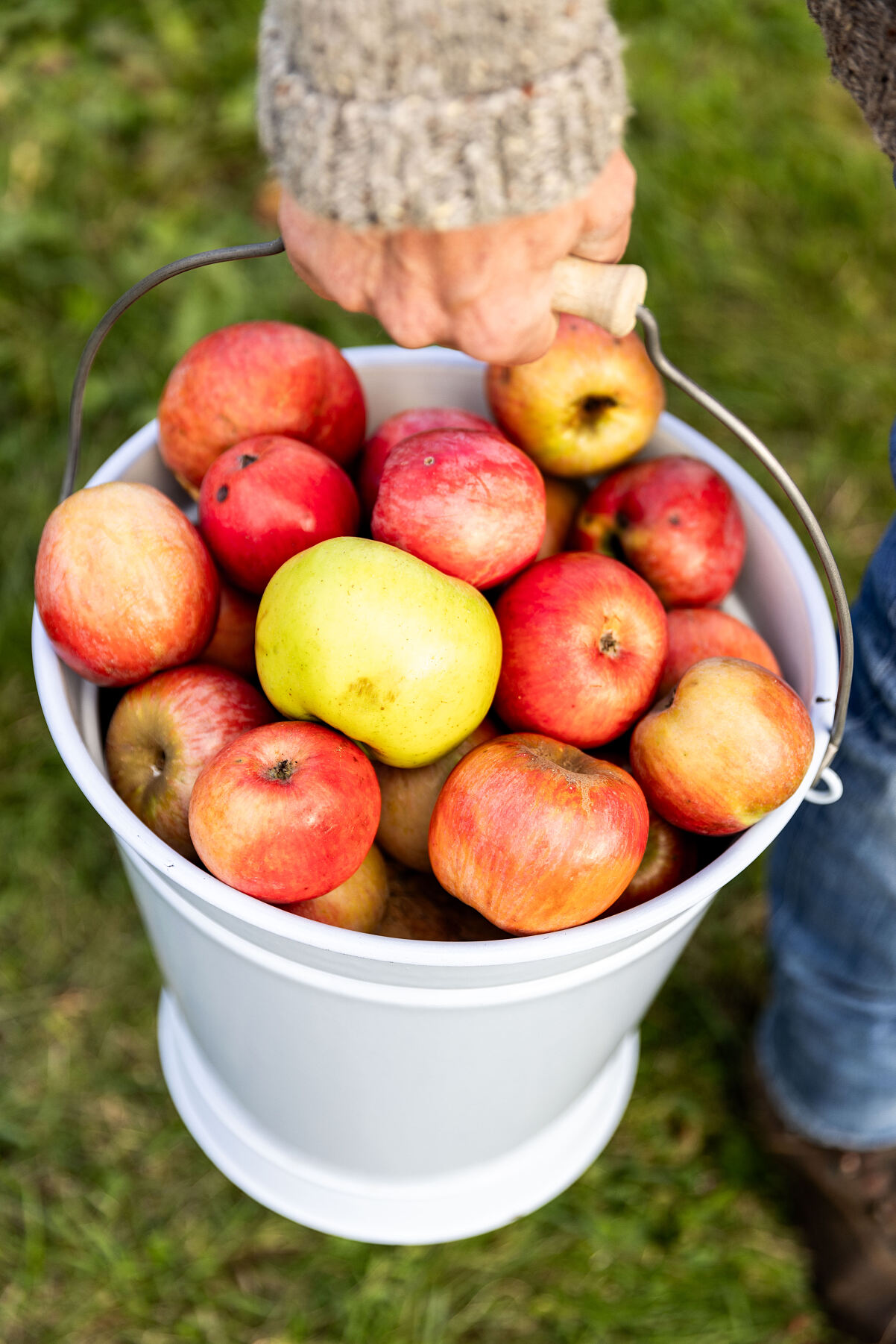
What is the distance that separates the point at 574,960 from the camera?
3.51ft

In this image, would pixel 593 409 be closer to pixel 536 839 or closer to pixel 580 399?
pixel 580 399

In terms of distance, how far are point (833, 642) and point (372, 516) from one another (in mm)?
556

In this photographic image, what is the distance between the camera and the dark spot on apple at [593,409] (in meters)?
1.41

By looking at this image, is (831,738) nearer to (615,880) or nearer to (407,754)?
(615,880)

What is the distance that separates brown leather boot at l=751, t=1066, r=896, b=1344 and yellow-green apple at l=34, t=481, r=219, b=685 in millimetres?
1338

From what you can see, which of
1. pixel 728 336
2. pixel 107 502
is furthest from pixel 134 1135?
pixel 728 336

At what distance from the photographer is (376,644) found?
1.06 metres

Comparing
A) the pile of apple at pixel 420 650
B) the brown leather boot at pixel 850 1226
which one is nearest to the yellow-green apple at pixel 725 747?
the pile of apple at pixel 420 650

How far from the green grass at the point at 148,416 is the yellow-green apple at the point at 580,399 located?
42.0 inches

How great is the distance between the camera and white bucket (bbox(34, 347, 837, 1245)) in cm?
103

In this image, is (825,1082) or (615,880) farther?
(825,1082)

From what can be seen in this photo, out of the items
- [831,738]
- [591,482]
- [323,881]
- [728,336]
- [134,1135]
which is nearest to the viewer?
[323,881]

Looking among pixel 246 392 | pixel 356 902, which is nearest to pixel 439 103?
pixel 246 392

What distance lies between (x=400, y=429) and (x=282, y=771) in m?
0.53
